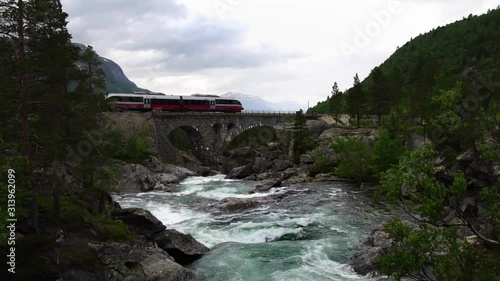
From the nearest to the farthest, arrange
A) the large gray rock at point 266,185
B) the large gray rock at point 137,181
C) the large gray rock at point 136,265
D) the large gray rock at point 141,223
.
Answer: the large gray rock at point 136,265 → the large gray rock at point 141,223 → the large gray rock at point 266,185 → the large gray rock at point 137,181

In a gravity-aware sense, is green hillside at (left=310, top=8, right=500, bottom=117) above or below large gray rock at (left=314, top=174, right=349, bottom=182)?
above

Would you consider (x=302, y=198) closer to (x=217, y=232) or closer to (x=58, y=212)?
(x=217, y=232)

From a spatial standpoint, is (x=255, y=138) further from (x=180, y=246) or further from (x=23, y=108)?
(x=23, y=108)

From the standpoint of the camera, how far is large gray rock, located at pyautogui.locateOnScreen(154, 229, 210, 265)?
76.2 ft

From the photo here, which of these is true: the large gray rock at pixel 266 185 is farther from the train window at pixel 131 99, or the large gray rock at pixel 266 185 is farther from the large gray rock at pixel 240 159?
the train window at pixel 131 99

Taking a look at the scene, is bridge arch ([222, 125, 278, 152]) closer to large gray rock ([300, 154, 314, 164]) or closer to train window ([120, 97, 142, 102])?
large gray rock ([300, 154, 314, 164])

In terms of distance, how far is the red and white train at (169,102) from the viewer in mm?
69250

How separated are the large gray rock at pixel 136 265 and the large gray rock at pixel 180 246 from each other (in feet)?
9.97

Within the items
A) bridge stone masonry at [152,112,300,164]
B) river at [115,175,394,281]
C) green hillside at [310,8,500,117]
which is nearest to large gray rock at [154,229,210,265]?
river at [115,175,394,281]

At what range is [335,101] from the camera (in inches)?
3595

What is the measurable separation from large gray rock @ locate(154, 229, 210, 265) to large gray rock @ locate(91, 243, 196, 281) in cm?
304

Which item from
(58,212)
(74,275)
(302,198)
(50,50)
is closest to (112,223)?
(58,212)

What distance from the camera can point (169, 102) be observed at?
74.3 meters

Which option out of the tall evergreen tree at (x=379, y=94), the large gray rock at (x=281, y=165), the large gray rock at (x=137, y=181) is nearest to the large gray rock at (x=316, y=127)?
the tall evergreen tree at (x=379, y=94)
